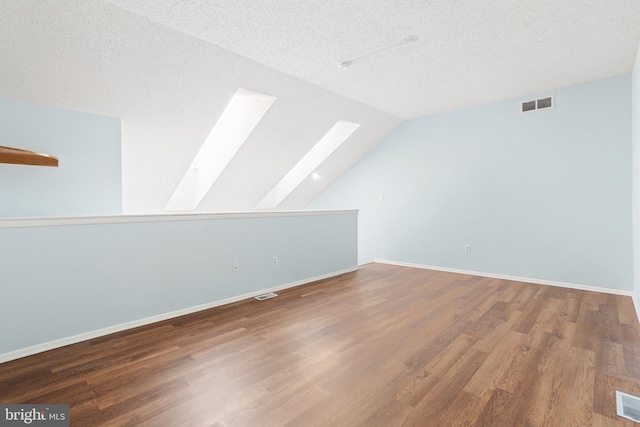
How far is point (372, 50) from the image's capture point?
10.0 feet

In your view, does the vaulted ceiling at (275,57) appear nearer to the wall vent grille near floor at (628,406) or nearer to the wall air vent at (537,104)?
the wall air vent at (537,104)

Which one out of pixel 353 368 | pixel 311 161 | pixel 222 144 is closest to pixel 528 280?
pixel 353 368

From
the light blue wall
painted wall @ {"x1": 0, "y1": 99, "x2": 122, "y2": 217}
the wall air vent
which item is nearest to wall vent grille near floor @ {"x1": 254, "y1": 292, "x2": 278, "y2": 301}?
painted wall @ {"x1": 0, "y1": 99, "x2": 122, "y2": 217}

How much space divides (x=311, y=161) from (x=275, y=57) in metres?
2.76

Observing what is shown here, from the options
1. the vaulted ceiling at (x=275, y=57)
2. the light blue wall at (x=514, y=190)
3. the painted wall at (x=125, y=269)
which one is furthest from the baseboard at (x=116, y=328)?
the light blue wall at (x=514, y=190)

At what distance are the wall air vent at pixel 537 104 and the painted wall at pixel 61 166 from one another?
4995 mm

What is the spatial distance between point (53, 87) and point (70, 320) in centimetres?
202

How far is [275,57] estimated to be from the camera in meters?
3.19

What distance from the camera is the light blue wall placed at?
12.3 feet

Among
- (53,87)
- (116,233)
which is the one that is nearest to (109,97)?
(53,87)

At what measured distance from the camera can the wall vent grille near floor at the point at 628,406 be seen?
1609 mm

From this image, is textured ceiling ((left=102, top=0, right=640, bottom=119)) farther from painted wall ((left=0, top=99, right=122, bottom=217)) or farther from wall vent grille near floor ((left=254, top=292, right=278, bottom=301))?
wall vent grille near floor ((left=254, top=292, right=278, bottom=301))

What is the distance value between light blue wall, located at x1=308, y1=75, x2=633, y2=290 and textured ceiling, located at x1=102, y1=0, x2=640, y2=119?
53 cm

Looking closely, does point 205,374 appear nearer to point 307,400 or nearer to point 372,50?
point 307,400
